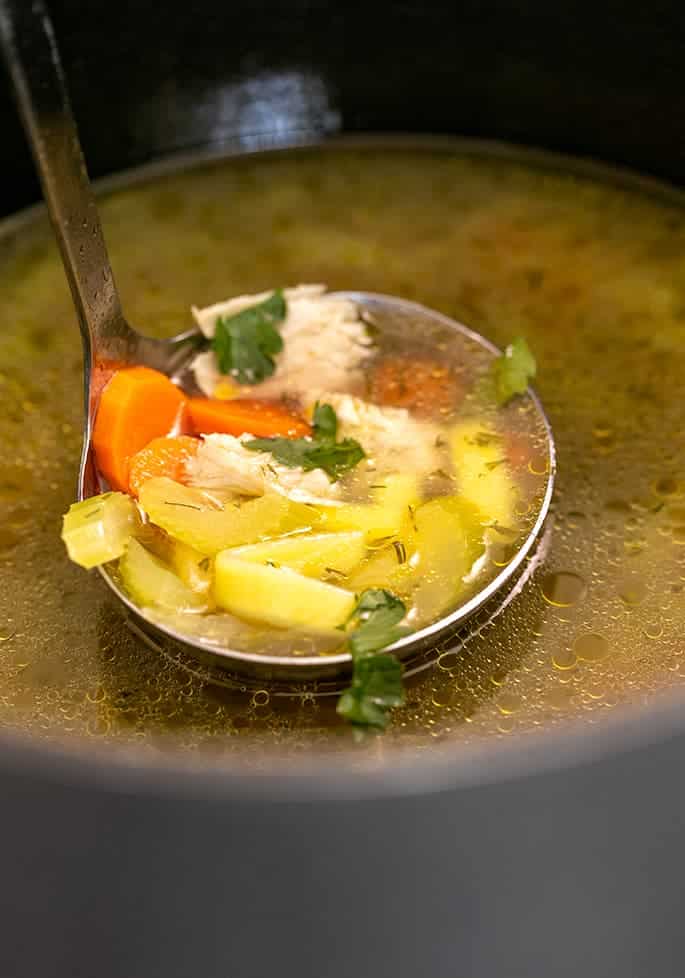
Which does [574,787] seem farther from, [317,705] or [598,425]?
[598,425]

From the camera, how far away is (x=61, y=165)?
1.27 metres

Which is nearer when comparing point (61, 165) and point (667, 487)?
point (61, 165)

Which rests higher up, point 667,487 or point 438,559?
point 438,559

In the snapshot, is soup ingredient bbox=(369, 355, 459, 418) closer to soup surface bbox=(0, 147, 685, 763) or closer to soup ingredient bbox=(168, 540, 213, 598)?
soup surface bbox=(0, 147, 685, 763)

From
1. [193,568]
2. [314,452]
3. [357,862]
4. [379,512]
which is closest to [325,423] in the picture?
[314,452]

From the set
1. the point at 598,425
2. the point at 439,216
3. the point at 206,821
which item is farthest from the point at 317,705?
the point at 439,216

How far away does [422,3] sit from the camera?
75.8 inches

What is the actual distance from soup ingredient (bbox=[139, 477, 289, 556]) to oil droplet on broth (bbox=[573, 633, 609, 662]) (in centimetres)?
36

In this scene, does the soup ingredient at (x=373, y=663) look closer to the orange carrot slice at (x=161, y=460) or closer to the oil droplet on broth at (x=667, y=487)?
the orange carrot slice at (x=161, y=460)

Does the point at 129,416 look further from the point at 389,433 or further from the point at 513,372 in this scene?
the point at 513,372

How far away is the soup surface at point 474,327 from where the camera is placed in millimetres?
1203

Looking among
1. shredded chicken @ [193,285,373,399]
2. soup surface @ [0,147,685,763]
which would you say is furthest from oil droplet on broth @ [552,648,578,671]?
shredded chicken @ [193,285,373,399]

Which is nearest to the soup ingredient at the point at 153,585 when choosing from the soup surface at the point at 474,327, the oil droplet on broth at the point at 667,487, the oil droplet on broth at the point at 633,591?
the soup surface at the point at 474,327

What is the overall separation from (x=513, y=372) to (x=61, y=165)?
0.60 m
